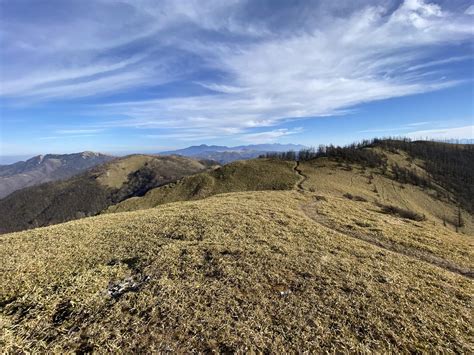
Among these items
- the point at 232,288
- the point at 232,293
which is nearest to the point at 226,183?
the point at 232,288

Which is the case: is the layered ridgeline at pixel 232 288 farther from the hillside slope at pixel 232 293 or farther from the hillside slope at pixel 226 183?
the hillside slope at pixel 226 183

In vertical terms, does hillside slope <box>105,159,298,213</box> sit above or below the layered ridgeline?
below

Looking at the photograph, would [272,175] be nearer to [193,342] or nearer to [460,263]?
[460,263]

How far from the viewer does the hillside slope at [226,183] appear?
7481 centimetres

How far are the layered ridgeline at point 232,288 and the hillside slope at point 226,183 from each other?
50564 mm

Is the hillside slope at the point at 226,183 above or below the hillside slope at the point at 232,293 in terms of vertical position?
below

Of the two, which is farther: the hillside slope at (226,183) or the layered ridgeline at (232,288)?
the hillside slope at (226,183)

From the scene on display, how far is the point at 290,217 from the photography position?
2281 centimetres

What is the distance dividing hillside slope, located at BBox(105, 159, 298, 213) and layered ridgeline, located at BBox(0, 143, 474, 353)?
50564 millimetres

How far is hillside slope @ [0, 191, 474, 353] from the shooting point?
329 inches

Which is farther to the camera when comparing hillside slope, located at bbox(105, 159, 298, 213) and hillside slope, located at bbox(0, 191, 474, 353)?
hillside slope, located at bbox(105, 159, 298, 213)

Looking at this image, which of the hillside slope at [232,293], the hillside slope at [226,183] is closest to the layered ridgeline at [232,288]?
the hillside slope at [232,293]

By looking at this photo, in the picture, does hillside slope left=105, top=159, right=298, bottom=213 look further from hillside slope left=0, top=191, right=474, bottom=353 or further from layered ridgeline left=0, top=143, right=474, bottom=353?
hillside slope left=0, top=191, right=474, bottom=353

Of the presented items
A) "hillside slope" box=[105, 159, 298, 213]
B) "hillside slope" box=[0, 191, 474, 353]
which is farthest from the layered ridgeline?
"hillside slope" box=[105, 159, 298, 213]
